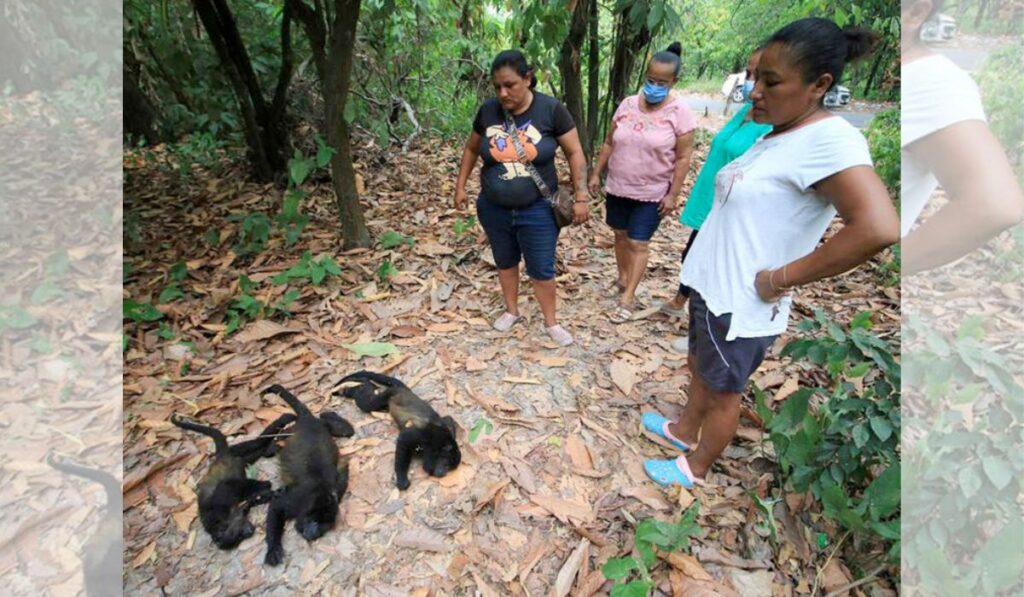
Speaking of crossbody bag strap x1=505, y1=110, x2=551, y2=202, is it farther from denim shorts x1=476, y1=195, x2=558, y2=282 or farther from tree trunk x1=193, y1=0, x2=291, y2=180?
tree trunk x1=193, y1=0, x2=291, y2=180

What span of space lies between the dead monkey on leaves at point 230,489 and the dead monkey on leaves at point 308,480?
0.13 meters

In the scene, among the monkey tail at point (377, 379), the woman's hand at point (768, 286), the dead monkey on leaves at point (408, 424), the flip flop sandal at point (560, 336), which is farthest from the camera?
the flip flop sandal at point (560, 336)

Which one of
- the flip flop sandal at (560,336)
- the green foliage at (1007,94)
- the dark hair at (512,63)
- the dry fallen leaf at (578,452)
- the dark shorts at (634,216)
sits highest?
the dark hair at (512,63)

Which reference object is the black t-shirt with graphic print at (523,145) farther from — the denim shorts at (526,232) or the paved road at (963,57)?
the paved road at (963,57)

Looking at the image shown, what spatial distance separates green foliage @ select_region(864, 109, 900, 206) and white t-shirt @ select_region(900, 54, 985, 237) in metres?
3.47

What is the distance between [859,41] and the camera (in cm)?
172

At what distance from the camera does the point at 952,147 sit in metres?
1.46

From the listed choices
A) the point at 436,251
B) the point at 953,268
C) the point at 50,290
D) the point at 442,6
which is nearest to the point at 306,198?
the point at 436,251

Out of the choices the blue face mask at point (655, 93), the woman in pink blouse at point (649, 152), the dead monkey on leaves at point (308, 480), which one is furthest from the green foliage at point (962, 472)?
the dead monkey on leaves at point (308, 480)

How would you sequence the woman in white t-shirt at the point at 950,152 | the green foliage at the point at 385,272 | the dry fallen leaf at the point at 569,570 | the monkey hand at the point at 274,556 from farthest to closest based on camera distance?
the green foliage at the point at 385,272 < the monkey hand at the point at 274,556 < the dry fallen leaf at the point at 569,570 < the woman in white t-shirt at the point at 950,152

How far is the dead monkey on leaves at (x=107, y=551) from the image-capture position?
2.33 metres

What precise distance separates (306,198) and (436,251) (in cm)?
196

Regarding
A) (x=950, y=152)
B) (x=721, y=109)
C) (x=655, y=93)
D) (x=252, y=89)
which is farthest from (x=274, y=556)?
(x=721, y=109)

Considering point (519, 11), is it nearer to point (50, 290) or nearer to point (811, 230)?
point (811, 230)
